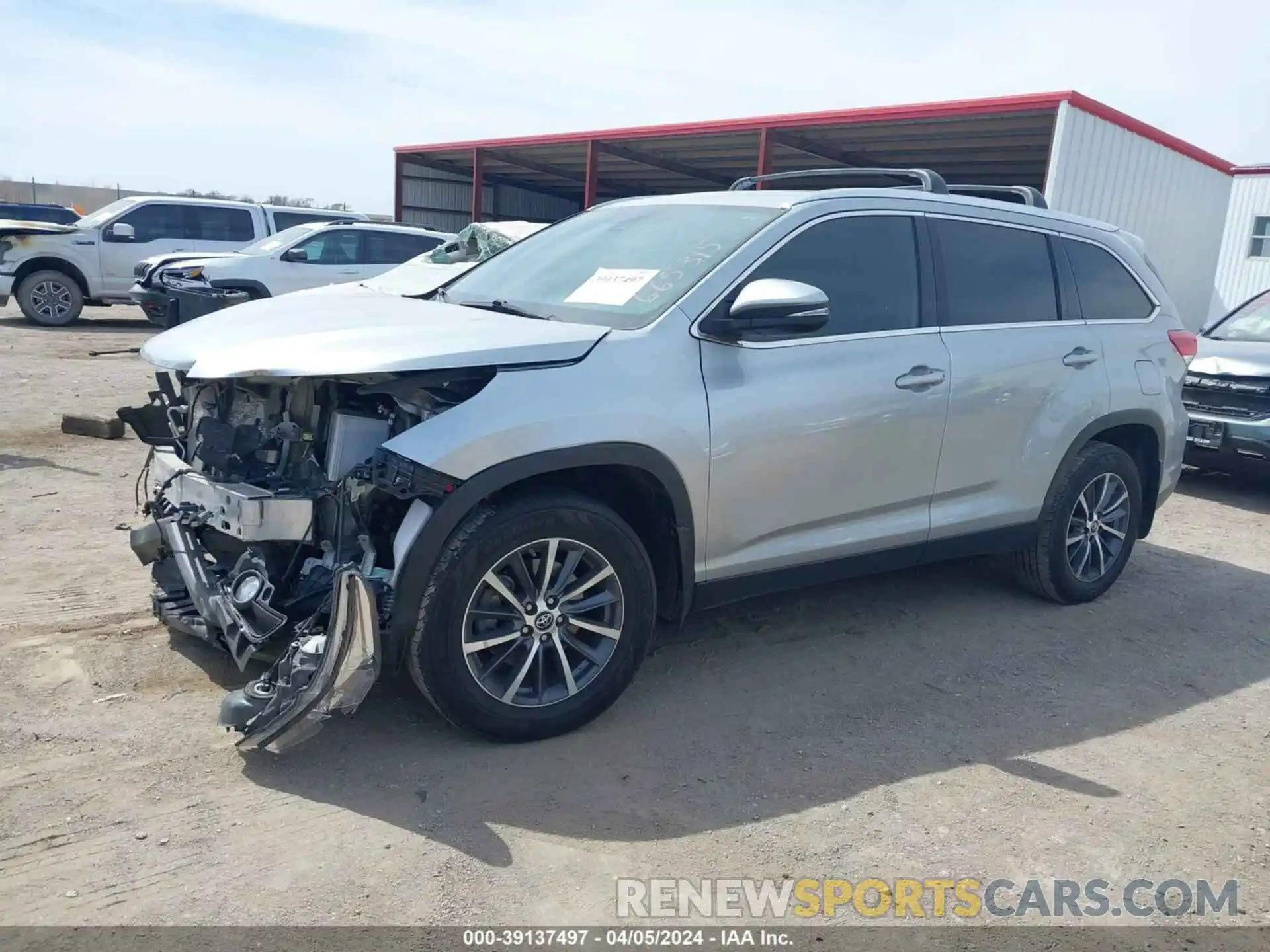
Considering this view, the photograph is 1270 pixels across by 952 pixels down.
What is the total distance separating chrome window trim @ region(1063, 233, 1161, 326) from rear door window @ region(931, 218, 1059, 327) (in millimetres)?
198

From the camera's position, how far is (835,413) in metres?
3.97

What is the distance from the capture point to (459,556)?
3.24 meters

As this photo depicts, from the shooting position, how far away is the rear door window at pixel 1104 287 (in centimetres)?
510

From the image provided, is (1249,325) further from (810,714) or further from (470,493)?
(470,493)

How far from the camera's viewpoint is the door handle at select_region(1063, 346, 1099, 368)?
192 inches

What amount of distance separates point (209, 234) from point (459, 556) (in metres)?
14.8

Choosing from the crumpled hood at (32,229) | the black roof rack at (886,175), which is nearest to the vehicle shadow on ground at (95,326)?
the crumpled hood at (32,229)

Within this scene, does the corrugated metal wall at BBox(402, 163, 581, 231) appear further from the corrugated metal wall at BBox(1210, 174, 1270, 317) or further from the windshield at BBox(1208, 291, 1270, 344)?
the windshield at BBox(1208, 291, 1270, 344)

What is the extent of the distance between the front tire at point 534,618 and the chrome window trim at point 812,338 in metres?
0.77

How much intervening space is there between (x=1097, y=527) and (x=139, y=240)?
577 inches

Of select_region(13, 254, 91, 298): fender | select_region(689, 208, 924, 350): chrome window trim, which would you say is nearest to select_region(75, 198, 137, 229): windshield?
select_region(13, 254, 91, 298): fender

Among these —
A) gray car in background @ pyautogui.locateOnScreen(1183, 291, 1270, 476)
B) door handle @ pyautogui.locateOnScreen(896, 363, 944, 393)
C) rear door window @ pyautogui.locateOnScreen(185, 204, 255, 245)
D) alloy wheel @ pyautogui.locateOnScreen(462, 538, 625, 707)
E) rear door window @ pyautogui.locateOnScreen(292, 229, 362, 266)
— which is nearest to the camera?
alloy wheel @ pyautogui.locateOnScreen(462, 538, 625, 707)

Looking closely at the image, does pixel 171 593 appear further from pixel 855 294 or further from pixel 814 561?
pixel 855 294

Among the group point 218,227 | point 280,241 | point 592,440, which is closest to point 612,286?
point 592,440
